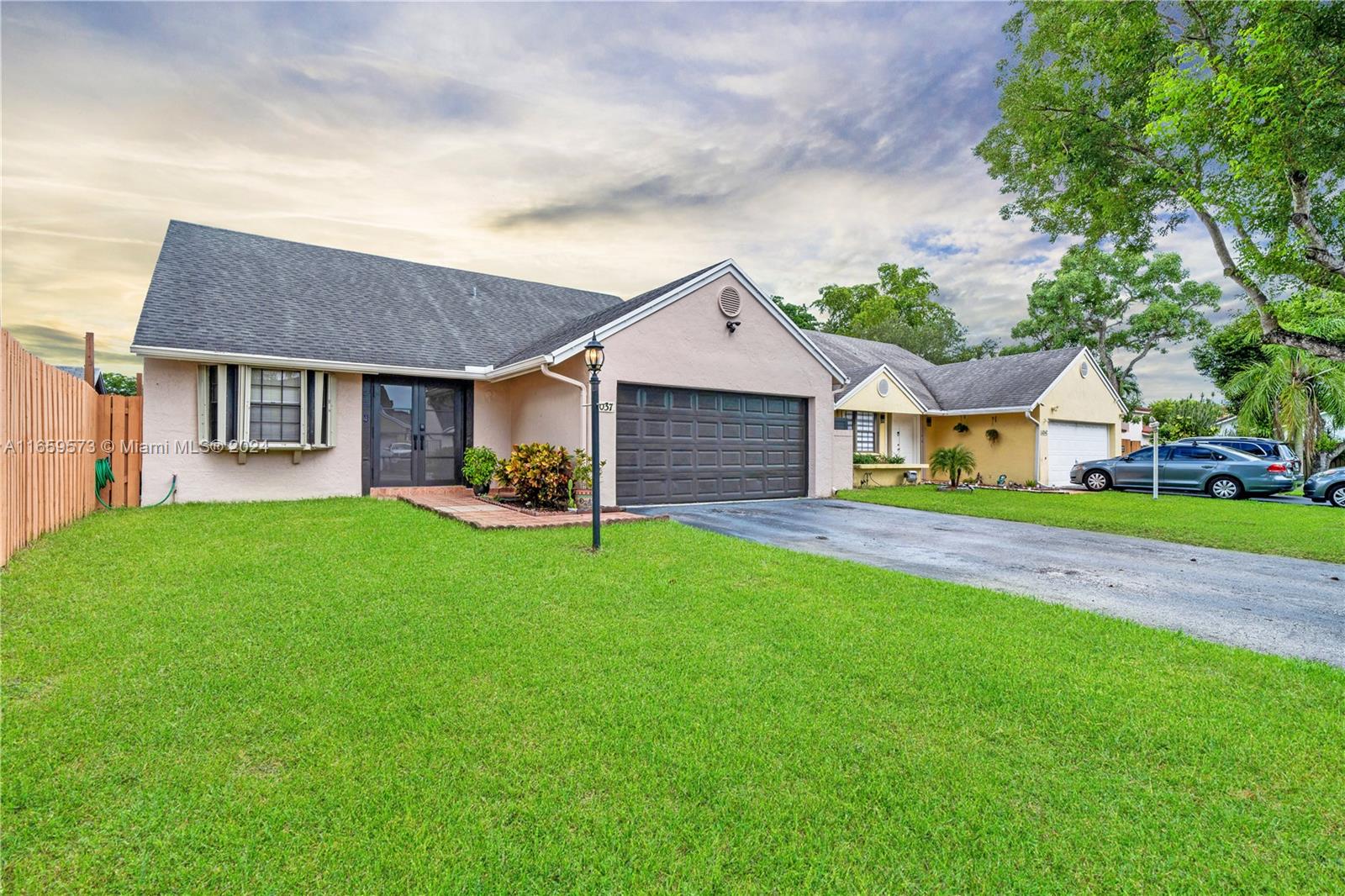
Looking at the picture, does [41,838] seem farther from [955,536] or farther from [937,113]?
[937,113]

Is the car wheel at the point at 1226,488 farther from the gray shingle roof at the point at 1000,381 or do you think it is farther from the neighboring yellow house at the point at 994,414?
the gray shingle roof at the point at 1000,381

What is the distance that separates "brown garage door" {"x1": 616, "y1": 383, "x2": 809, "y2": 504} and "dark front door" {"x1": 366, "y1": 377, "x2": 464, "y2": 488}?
13.1ft

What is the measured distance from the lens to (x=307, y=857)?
6.48 ft

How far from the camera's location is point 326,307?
12.3 metres

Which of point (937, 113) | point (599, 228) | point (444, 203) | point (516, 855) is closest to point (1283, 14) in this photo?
point (937, 113)

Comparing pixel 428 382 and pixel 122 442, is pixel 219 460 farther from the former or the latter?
pixel 428 382

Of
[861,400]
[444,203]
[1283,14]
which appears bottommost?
[861,400]

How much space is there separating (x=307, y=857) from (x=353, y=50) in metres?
11.4

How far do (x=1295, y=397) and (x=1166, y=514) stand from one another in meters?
17.3

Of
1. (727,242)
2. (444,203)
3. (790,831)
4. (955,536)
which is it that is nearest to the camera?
(790,831)

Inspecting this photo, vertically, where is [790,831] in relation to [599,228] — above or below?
below

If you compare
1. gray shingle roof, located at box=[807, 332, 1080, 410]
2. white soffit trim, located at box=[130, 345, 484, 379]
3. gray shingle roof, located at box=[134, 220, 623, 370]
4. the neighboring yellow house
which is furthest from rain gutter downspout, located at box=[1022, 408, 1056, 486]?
white soffit trim, located at box=[130, 345, 484, 379]

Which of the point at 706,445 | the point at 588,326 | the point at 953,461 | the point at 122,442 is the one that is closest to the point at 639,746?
the point at 706,445

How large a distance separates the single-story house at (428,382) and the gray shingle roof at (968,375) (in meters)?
5.28
